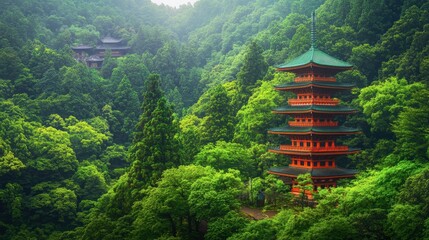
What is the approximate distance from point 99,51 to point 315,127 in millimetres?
62847

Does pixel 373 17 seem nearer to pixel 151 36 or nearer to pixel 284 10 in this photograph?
pixel 284 10

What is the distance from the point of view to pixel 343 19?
220ft

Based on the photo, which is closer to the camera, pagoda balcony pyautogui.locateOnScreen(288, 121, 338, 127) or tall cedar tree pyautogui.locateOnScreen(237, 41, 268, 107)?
pagoda balcony pyautogui.locateOnScreen(288, 121, 338, 127)

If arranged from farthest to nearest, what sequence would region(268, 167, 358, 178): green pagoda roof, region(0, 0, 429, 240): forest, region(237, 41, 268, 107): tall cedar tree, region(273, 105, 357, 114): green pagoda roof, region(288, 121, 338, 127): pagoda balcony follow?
region(237, 41, 268, 107): tall cedar tree
region(288, 121, 338, 127): pagoda balcony
region(273, 105, 357, 114): green pagoda roof
region(268, 167, 358, 178): green pagoda roof
region(0, 0, 429, 240): forest

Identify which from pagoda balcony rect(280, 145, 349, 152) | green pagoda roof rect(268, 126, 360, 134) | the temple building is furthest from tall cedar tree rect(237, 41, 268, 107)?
the temple building

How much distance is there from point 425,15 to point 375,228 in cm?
3295

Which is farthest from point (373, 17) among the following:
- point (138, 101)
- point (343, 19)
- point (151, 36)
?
point (151, 36)

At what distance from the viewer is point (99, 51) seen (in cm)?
9694

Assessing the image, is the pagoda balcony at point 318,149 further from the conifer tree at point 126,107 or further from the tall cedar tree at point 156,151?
the conifer tree at point 126,107

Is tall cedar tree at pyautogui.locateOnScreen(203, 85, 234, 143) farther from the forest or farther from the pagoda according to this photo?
the pagoda

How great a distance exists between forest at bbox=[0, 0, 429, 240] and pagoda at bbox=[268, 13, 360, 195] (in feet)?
6.76

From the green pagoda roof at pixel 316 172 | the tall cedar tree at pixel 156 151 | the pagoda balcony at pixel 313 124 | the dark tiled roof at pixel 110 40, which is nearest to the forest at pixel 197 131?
the tall cedar tree at pixel 156 151

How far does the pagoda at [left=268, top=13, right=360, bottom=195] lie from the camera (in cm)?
4141

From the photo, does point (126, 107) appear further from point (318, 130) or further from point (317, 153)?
point (317, 153)
